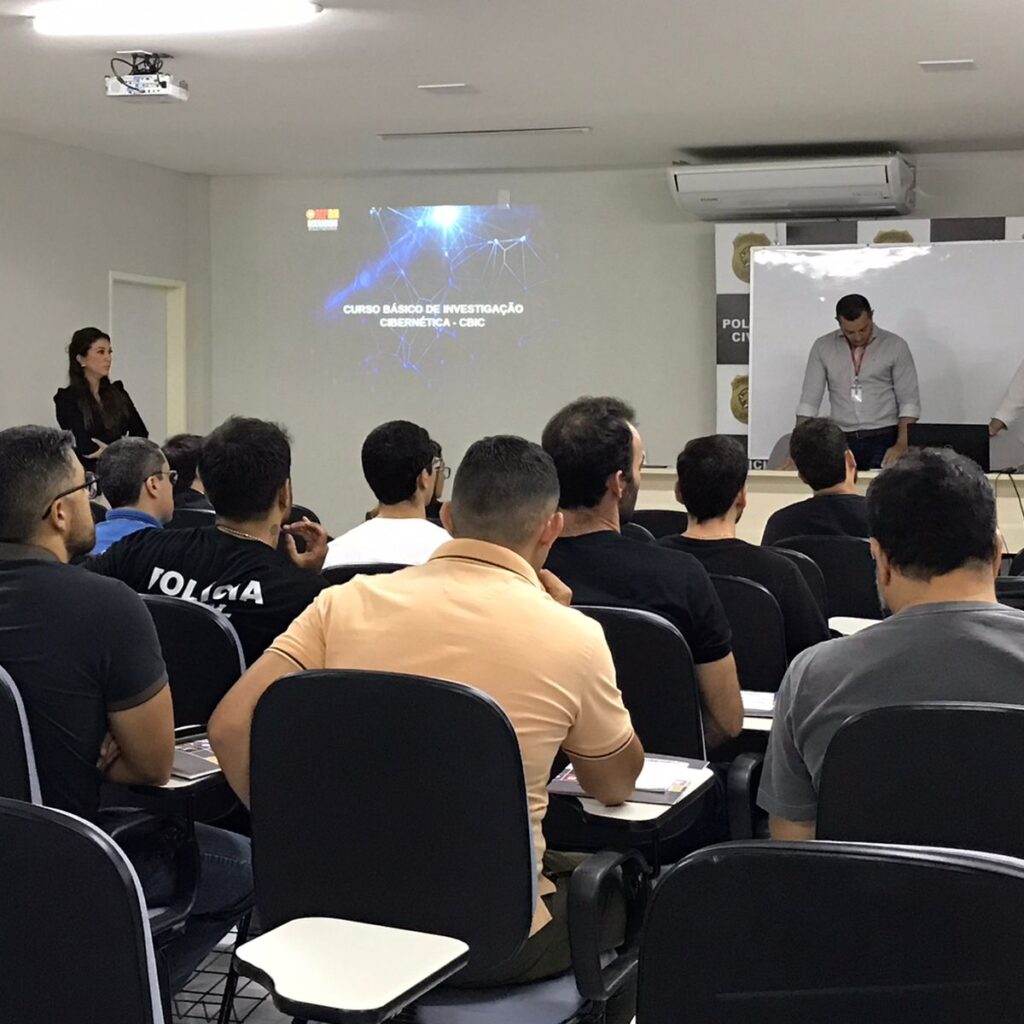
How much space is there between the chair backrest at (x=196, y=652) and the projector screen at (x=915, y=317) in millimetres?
6492

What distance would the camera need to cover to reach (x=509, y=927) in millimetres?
1842

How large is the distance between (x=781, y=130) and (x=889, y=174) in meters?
0.68

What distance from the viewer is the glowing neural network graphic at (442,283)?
9.80m

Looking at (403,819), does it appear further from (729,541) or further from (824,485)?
(824,485)

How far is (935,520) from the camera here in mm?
1994

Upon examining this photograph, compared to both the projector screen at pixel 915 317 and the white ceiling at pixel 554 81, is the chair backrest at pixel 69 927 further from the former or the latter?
the projector screen at pixel 915 317

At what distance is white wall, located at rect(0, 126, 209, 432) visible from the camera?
862cm

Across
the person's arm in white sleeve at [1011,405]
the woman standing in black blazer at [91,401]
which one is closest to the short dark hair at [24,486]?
the woman standing in black blazer at [91,401]

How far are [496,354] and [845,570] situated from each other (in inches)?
225

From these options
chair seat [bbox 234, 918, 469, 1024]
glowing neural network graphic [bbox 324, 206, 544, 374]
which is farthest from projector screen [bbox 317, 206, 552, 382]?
chair seat [bbox 234, 918, 469, 1024]

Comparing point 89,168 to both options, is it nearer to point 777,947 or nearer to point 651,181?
point 651,181

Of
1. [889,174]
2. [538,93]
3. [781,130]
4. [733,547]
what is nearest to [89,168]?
[538,93]

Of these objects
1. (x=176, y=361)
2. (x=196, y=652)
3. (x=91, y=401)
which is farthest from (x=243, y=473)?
(x=176, y=361)

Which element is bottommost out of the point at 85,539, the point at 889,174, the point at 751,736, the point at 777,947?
the point at 751,736
